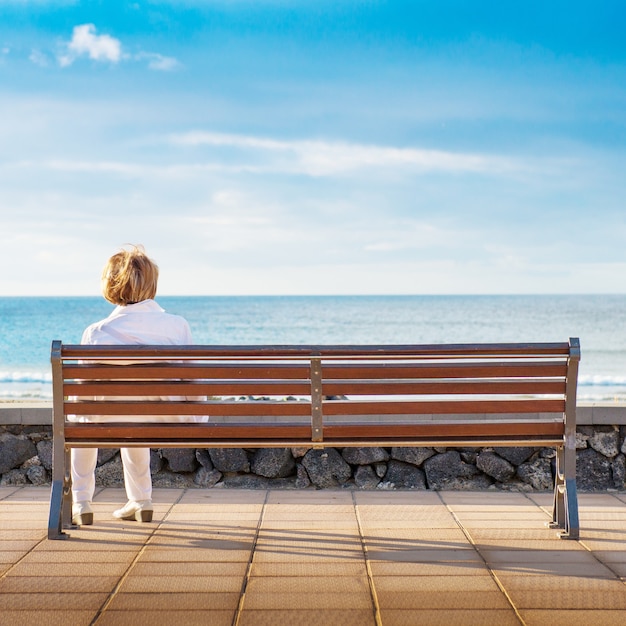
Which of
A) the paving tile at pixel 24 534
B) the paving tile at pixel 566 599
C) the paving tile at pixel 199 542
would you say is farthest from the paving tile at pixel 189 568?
the paving tile at pixel 566 599

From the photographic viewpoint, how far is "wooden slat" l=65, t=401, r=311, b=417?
12.0 feet

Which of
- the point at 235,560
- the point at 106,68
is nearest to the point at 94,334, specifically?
the point at 235,560

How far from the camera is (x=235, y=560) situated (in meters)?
3.35

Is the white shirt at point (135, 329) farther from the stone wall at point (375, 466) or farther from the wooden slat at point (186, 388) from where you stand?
the stone wall at point (375, 466)

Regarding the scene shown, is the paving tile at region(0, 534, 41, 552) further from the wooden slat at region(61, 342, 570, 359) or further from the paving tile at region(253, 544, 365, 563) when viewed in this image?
the paving tile at region(253, 544, 365, 563)

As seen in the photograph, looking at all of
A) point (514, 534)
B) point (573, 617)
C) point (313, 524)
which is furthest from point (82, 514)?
point (573, 617)

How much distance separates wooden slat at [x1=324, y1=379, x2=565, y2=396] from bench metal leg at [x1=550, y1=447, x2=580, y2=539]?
327mm

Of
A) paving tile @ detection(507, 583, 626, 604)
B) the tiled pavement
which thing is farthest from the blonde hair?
paving tile @ detection(507, 583, 626, 604)

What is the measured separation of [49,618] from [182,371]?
47.4 inches

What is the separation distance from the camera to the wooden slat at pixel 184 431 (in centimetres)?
368

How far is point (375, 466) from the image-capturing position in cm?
491

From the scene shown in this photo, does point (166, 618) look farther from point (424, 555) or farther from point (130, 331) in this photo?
point (130, 331)

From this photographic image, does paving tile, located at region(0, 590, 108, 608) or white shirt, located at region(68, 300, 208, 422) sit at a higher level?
white shirt, located at region(68, 300, 208, 422)

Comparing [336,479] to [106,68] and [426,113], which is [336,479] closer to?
[426,113]
